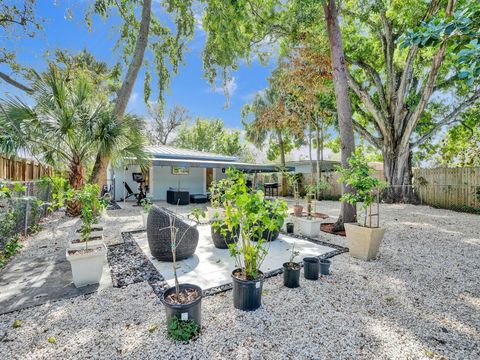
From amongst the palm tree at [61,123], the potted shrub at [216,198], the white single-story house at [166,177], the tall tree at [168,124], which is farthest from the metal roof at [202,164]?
the tall tree at [168,124]

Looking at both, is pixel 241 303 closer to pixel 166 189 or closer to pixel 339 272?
pixel 339 272

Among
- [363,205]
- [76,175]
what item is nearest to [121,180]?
[76,175]

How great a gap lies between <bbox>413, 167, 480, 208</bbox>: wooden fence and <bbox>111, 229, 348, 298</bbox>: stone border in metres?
9.36

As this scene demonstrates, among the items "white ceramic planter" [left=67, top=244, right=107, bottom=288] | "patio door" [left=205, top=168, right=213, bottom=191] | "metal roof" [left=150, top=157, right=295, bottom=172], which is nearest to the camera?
"white ceramic planter" [left=67, top=244, right=107, bottom=288]

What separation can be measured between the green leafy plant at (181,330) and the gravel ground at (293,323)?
2.7 inches

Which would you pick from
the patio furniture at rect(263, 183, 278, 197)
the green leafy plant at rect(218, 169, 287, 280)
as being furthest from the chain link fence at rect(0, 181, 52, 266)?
the patio furniture at rect(263, 183, 278, 197)

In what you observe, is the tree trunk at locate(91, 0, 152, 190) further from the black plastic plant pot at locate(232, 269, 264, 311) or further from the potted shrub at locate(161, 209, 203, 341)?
the black plastic plant pot at locate(232, 269, 264, 311)

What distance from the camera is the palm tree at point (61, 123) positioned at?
5504mm

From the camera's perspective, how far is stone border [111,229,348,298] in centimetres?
330

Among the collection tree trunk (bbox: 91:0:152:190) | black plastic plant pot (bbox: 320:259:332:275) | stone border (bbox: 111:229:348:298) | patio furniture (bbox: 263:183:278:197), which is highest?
tree trunk (bbox: 91:0:152:190)

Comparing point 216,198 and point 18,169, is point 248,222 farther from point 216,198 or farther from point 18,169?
point 18,169

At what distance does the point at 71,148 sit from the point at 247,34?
6474 mm

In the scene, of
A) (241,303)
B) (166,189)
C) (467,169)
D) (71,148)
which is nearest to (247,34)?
(71,148)

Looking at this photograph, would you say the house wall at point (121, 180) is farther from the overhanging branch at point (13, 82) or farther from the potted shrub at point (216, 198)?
the potted shrub at point (216, 198)
